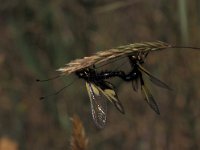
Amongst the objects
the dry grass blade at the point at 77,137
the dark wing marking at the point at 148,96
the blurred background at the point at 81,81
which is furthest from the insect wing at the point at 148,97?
the blurred background at the point at 81,81

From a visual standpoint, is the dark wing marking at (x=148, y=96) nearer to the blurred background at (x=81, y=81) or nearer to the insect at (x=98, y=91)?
the insect at (x=98, y=91)

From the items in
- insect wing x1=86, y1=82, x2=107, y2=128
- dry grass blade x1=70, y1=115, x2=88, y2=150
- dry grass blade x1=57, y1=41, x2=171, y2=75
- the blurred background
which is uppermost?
dry grass blade x1=57, y1=41, x2=171, y2=75

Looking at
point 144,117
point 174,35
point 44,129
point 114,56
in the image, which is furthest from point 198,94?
point 114,56

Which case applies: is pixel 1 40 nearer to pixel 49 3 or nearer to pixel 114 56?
pixel 49 3

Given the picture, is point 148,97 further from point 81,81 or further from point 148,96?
point 81,81

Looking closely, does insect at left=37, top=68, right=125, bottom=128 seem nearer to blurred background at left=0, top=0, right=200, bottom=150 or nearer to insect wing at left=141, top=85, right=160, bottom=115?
insect wing at left=141, top=85, right=160, bottom=115

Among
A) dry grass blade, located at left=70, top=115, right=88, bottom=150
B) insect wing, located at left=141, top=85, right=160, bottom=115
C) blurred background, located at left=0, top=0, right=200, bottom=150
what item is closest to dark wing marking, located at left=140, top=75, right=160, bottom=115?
insect wing, located at left=141, top=85, right=160, bottom=115

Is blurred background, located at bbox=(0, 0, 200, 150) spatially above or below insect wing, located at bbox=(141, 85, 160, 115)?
below
